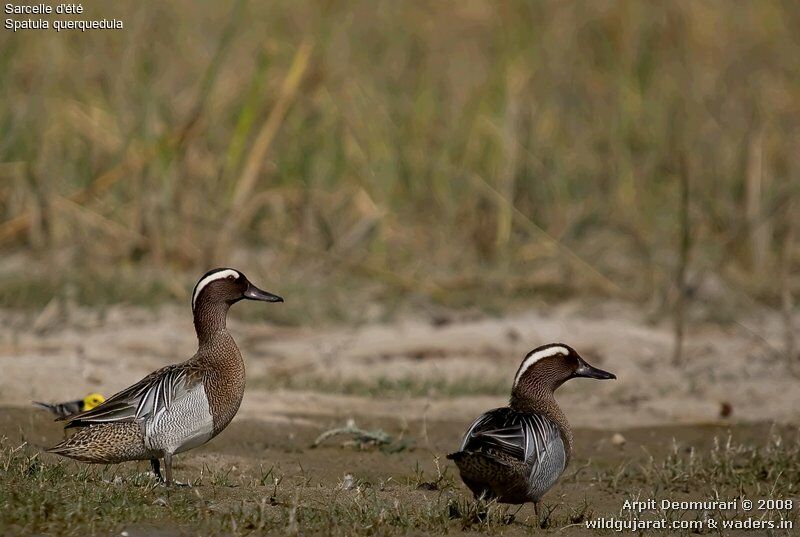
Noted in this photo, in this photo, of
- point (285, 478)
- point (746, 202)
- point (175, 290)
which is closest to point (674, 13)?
point (746, 202)

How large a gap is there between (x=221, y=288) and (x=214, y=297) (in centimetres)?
6

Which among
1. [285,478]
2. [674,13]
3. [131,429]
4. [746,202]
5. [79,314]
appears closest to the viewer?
[131,429]

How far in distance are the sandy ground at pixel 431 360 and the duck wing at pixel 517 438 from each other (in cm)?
208

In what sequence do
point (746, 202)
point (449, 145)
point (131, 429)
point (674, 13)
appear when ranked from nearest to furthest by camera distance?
A: 1. point (131, 429)
2. point (746, 202)
3. point (449, 145)
4. point (674, 13)

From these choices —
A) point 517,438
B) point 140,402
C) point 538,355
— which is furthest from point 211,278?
point 517,438

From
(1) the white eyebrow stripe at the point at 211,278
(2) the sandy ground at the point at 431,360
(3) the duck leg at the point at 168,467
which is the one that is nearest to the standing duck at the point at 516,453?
(3) the duck leg at the point at 168,467

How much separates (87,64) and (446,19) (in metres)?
4.15

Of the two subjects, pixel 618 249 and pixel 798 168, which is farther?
pixel 798 168

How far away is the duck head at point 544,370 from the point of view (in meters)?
5.95

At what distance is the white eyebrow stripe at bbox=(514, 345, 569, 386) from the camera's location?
593 centimetres

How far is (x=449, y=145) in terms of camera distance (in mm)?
11195

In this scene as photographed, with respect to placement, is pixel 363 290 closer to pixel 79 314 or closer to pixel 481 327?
pixel 481 327

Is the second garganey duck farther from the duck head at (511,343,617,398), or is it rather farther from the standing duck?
the duck head at (511,343,617,398)

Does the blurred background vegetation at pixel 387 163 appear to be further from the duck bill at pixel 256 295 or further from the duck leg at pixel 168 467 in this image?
the duck leg at pixel 168 467
